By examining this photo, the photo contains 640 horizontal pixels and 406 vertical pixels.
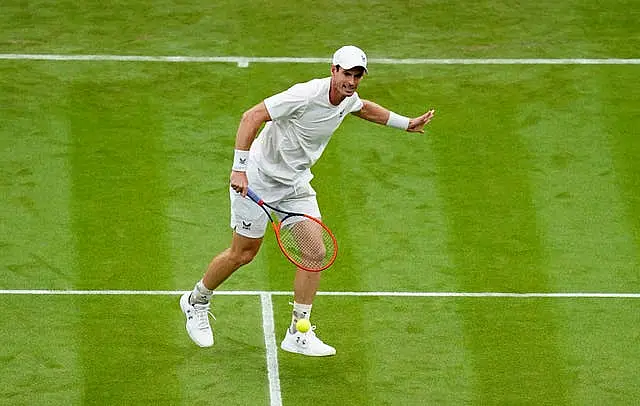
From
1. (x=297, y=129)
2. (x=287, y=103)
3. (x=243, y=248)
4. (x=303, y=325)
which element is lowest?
(x=303, y=325)

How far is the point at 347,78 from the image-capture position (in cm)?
1080

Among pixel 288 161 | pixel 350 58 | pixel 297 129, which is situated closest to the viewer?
pixel 350 58

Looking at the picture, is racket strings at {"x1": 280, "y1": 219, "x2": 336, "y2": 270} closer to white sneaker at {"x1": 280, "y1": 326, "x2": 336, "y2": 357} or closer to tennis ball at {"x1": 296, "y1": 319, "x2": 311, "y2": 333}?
tennis ball at {"x1": 296, "y1": 319, "x2": 311, "y2": 333}

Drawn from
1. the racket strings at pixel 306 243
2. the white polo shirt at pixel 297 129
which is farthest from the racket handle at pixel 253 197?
the racket strings at pixel 306 243

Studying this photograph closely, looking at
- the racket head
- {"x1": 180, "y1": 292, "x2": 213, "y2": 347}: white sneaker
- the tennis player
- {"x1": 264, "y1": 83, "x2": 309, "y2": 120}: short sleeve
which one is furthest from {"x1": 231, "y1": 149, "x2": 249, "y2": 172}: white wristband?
{"x1": 180, "y1": 292, "x2": 213, "y2": 347}: white sneaker

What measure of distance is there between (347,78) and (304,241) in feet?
3.87

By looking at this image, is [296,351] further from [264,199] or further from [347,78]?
[347,78]

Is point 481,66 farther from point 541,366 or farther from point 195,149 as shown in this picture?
point 541,366

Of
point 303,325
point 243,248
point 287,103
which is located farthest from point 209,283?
point 287,103

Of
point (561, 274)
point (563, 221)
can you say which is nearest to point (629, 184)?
point (563, 221)

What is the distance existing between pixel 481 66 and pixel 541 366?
5654 millimetres

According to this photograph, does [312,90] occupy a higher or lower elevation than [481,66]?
higher

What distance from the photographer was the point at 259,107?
35.6ft

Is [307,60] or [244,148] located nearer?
[244,148]
